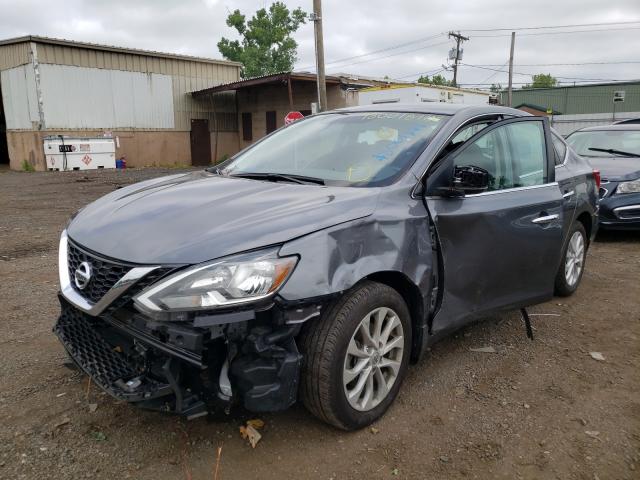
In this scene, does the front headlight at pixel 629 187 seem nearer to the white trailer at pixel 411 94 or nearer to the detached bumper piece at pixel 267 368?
the detached bumper piece at pixel 267 368

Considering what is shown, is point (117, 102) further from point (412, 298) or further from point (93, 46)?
point (412, 298)

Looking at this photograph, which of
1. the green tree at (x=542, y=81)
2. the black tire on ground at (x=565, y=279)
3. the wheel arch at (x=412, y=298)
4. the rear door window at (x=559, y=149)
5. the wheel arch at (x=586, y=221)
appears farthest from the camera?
the green tree at (x=542, y=81)

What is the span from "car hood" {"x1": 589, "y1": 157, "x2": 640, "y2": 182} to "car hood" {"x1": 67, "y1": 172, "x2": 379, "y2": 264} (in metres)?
5.60

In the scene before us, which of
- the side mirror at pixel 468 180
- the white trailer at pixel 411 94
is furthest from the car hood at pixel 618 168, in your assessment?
the white trailer at pixel 411 94

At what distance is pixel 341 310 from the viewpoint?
8.05 ft

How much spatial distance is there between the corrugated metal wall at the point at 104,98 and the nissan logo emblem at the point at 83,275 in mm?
20967

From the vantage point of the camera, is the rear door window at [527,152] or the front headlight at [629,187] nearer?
the rear door window at [527,152]

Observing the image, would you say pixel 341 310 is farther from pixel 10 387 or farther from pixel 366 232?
pixel 10 387

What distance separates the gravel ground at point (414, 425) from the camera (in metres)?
2.44

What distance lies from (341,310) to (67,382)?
179 centimetres

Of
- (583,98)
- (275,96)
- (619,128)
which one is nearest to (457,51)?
(583,98)

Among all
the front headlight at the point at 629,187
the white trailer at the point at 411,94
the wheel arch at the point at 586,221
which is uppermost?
the white trailer at the point at 411,94

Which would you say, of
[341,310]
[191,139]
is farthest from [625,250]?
[191,139]

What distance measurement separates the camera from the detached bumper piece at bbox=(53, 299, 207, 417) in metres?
2.22
